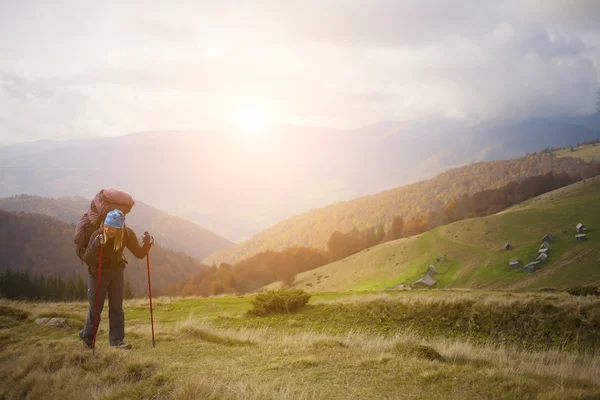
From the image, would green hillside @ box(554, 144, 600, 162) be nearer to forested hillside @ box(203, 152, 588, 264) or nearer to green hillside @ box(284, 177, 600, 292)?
forested hillside @ box(203, 152, 588, 264)

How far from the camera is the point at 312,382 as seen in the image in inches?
219

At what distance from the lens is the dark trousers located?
25.8 feet

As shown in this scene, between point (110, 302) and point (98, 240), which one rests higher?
point (98, 240)

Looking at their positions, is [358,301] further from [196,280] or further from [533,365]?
[196,280]

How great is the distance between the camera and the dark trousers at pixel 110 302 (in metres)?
7.88

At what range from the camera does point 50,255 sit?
162000 millimetres

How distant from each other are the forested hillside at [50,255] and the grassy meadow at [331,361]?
6017 inches

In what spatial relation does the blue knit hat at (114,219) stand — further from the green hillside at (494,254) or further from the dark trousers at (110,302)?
the green hillside at (494,254)

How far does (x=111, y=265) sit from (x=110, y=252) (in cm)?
32

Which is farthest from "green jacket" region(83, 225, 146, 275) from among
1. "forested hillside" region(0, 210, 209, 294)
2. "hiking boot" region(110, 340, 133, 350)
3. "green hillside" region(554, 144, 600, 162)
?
"green hillside" region(554, 144, 600, 162)

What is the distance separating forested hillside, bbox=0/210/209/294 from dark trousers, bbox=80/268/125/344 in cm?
15331

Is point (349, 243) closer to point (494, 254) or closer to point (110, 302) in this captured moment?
point (494, 254)

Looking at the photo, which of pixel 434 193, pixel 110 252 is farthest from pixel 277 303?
pixel 434 193

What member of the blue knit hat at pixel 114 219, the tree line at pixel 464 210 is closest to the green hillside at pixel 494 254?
the tree line at pixel 464 210
